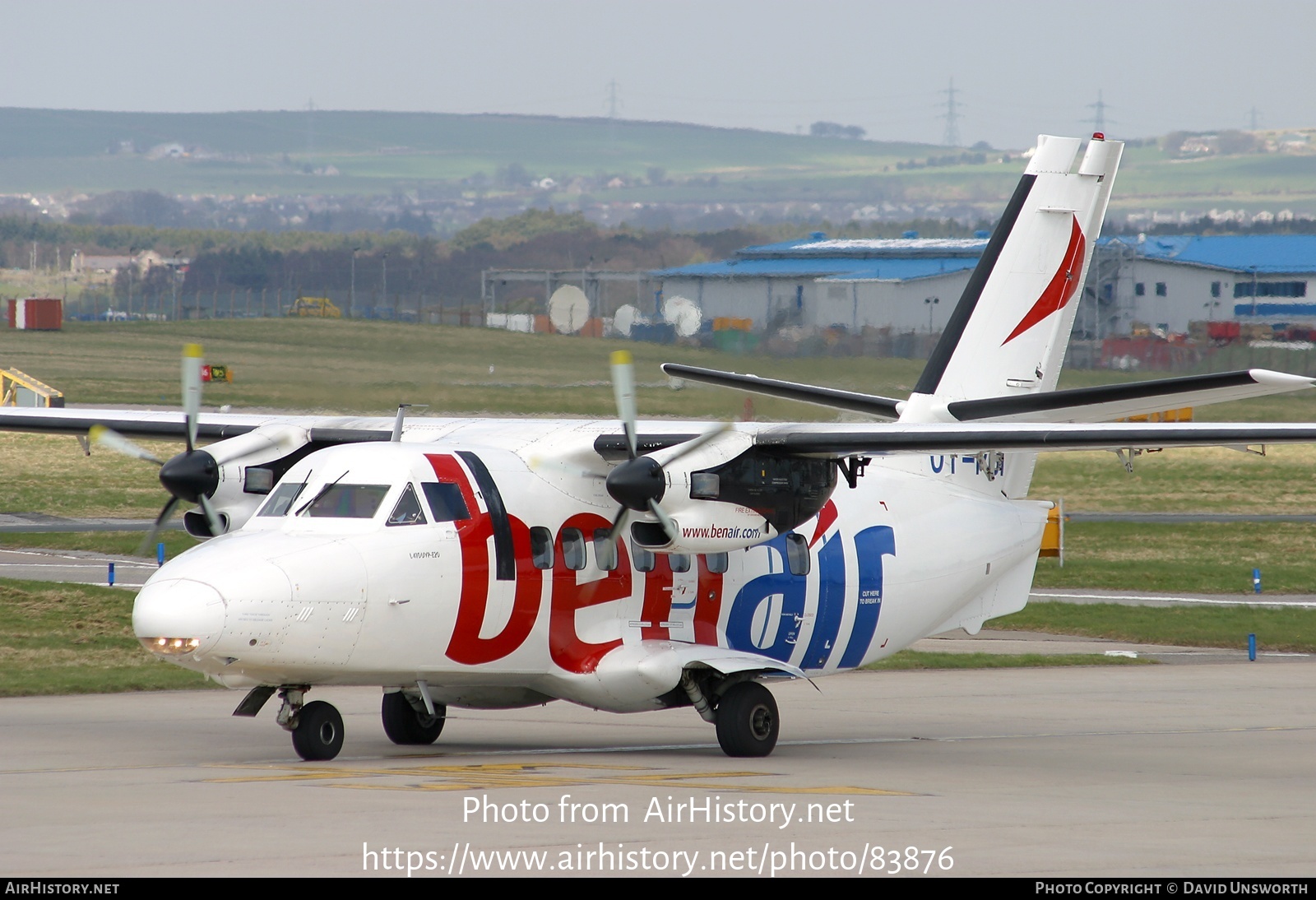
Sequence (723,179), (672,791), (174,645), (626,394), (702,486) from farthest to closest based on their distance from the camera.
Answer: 1. (723,179)
2. (702,486)
3. (626,394)
4. (174,645)
5. (672,791)

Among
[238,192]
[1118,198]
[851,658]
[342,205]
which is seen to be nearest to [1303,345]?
[851,658]

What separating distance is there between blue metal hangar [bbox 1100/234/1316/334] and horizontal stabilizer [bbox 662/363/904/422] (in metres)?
23.2

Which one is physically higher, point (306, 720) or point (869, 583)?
point (869, 583)

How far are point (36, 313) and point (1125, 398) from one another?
49438mm

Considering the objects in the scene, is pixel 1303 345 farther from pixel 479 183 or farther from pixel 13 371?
pixel 479 183

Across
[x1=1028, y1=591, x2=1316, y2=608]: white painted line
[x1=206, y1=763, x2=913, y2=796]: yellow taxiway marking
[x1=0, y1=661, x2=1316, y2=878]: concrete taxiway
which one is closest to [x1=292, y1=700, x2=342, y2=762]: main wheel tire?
[x1=0, y1=661, x2=1316, y2=878]: concrete taxiway

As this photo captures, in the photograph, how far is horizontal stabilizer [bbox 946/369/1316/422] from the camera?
45.6 feet

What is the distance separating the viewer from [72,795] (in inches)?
458

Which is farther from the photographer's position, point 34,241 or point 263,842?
point 34,241

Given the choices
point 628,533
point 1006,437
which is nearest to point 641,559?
point 628,533

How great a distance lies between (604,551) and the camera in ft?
49.1

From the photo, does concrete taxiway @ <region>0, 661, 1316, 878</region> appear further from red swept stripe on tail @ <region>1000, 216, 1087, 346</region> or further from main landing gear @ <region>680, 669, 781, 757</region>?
red swept stripe on tail @ <region>1000, 216, 1087, 346</region>

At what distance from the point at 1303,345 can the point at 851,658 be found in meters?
25.3

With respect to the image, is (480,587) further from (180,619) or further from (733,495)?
(180,619)
